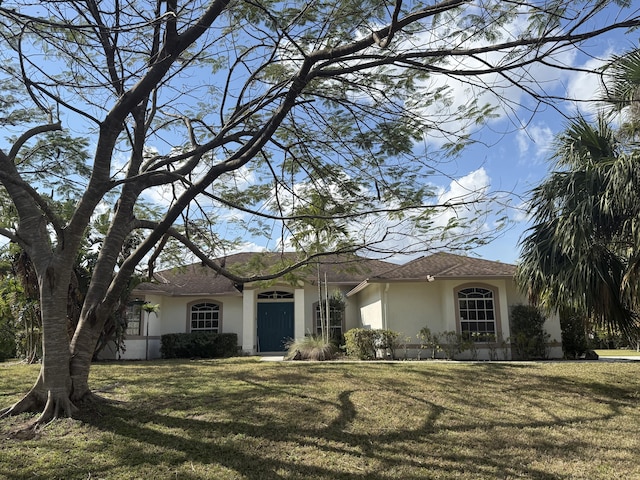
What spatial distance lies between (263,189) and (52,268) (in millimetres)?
4162

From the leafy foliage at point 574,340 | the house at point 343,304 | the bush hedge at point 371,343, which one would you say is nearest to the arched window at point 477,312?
the house at point 343,304

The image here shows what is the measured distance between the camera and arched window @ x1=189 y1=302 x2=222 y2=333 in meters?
20.8

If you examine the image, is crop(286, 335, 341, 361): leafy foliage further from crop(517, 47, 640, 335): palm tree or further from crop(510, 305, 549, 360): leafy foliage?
crop(517, 47, 640, 335): palm tree

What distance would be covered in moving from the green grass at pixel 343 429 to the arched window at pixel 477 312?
5187 mm

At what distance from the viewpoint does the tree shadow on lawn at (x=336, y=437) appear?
556 centimetres

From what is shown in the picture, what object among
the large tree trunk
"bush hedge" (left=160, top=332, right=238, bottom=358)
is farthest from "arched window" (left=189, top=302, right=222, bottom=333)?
the large tree trunk

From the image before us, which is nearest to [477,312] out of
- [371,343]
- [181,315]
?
[371,343]

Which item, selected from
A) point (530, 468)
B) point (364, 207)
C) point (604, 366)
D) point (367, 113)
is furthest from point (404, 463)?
point (604, 366)

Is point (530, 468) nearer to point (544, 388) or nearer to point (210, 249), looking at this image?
point (544, 388)

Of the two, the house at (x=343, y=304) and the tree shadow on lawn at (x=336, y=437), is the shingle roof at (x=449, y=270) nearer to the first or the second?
the house at (x=343, y=304)

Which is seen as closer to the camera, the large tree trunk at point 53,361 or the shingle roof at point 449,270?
the large tree trunk at point 53,361

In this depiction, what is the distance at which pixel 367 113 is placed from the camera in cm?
794

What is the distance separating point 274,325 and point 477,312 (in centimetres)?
859

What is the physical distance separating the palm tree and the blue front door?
12.1m
